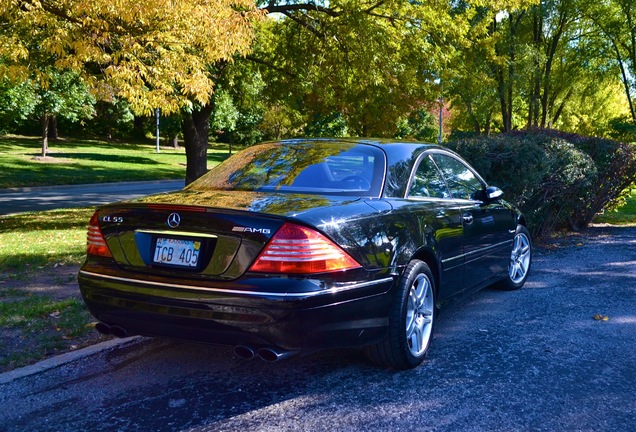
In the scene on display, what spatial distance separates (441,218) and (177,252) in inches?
82.1

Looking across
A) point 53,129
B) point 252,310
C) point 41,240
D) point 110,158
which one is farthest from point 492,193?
point 53,129

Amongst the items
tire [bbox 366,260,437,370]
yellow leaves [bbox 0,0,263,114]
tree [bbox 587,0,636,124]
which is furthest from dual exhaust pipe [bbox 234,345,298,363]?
tree [bbox 587,0,636,124]

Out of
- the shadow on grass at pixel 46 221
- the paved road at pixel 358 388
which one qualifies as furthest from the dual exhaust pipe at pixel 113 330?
the shadow on grass at pixel 46 221

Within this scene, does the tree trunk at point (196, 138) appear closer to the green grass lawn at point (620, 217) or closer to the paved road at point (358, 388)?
Result: the green grass lawn at point (620, 217)

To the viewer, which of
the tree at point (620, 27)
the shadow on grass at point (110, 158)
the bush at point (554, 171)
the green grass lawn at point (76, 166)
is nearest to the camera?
the bush at point (554, 171)

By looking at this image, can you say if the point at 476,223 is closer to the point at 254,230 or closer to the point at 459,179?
the point at 459,179

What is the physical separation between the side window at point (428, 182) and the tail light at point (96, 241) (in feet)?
7.04

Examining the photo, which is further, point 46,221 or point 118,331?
point 46,221

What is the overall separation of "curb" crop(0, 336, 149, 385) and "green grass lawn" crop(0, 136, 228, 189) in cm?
2016

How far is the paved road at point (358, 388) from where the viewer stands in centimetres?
355

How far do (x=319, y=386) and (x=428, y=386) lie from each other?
0.69 meters

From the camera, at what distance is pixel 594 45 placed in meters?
33.4

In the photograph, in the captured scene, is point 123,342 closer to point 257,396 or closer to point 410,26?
point 257,396

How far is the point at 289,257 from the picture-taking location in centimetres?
359
